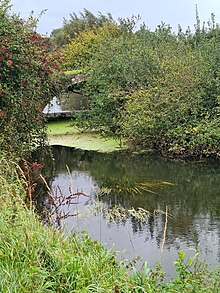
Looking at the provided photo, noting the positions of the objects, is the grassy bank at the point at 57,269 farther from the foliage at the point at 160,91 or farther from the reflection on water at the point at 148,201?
the foliage at the point at 160,91

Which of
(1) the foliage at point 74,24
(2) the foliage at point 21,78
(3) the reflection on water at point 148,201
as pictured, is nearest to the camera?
(3) the reflection on water at point 148,201

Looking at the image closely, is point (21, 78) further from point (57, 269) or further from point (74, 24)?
point (74, 24)

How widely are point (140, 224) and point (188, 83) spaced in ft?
19.5

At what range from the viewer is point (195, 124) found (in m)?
11.7

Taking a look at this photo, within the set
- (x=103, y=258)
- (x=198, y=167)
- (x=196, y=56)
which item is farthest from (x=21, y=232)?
(x=196, y=56)

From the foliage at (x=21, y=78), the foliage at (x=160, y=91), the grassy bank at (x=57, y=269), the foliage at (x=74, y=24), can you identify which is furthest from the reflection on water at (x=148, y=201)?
the foliage at (x=74, y=24)

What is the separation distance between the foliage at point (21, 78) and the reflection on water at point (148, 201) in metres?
1.43

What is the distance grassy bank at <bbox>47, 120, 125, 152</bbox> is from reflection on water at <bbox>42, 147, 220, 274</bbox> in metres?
0.69

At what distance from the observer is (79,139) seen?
15.0 metres

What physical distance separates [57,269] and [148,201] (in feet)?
14.8

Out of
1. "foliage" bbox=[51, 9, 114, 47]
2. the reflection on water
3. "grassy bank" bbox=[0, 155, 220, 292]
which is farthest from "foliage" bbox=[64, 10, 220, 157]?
"foliage" bbox=[51, 9, 114, 47]

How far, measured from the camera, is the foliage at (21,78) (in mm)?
7621

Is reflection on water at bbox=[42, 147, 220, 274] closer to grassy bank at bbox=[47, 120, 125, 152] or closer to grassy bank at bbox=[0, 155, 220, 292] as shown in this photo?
grassy bank at bbox=[47, 120, 125, 152]

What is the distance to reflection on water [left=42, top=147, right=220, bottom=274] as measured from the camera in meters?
6.25
